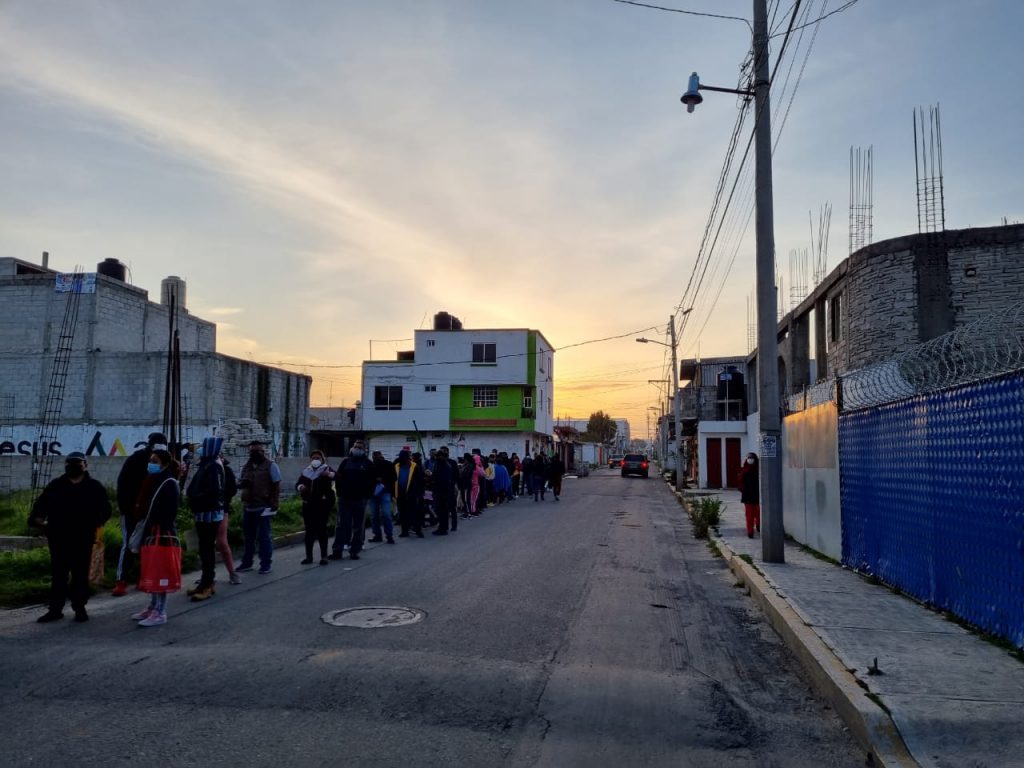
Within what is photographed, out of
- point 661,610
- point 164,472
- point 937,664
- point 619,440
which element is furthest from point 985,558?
point 619,440

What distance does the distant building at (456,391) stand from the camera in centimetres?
5447

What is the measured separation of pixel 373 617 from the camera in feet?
25.0

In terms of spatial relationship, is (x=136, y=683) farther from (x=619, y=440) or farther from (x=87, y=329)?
(x=619, y=440)

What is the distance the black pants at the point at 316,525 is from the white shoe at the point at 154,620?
3.85 meters

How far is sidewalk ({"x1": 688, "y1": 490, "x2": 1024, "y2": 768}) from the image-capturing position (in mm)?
4324

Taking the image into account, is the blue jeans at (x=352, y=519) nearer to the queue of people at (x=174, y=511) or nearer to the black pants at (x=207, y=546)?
the queue of people at (x=174, y=511)

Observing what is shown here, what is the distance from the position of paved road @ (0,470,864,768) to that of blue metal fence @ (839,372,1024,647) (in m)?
1.79

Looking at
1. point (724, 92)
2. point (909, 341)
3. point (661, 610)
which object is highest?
point (724, 92)

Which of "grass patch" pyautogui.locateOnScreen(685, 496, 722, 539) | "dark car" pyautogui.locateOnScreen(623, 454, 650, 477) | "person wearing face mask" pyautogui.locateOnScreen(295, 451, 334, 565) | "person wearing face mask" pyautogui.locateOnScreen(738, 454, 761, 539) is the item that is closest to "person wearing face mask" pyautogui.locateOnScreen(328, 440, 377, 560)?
"person wearing face mask" pyautogui.locateOnScreen(295, 451, 334, 565)

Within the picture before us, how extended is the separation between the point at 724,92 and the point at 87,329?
36.8 metres

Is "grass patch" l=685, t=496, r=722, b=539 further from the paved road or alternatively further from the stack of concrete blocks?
the stack of concrete blocks

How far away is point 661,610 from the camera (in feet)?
28.0

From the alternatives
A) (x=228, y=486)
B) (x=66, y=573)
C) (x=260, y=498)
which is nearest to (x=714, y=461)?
(x=260, y=498)

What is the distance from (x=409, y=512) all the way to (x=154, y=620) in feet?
26.4
